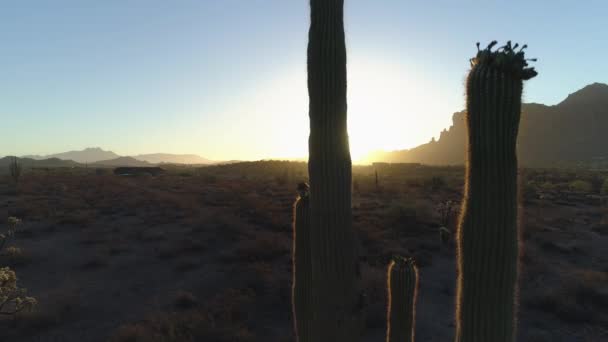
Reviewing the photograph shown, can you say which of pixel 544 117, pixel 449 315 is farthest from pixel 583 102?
pixel 449 315

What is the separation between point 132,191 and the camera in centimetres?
2538

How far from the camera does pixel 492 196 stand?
2.89 m

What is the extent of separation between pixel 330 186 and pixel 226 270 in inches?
293

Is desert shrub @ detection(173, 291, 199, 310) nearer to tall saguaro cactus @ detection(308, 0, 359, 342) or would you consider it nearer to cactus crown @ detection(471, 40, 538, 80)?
tall saguaro cactus @ detection(308, 0, 359, 342)

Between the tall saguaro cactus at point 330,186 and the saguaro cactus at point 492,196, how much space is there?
1.33 m

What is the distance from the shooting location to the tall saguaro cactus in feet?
13.2

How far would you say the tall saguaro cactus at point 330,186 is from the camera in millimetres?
4027

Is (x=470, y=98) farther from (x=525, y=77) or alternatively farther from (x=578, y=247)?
(x=578, y=247)

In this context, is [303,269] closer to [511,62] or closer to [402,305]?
[402,305]

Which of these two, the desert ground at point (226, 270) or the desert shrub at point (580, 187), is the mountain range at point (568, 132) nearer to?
the desert shrub at point (580, 187)

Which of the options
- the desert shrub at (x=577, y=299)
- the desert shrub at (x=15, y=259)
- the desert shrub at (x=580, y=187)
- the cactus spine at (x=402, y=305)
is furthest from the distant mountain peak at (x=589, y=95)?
the desert shrub at (x=15, y=259)

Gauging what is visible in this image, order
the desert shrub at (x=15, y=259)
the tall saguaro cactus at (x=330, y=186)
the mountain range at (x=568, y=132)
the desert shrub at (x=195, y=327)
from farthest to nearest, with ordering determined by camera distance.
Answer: the mountain range at (x=568, y=132) → the desert shrub at (x=15, y=259) → the desert shrub at (x=195, y=327) → the tall saguaro cactus at (x=330, y=186)

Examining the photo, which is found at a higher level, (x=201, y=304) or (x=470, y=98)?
(x=470, y=98)

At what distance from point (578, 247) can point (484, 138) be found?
525 inches
